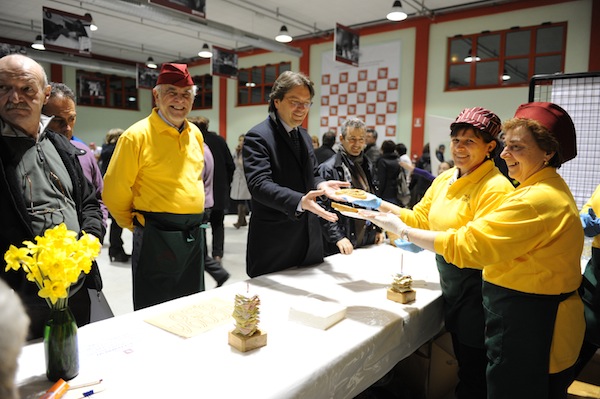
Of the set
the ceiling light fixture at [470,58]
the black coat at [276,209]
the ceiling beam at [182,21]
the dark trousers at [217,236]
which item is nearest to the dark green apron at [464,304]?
the black coat at [276,209]

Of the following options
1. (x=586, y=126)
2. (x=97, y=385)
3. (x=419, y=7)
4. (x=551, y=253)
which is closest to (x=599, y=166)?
(x=586, y=126)

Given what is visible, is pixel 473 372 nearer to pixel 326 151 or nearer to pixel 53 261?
pixel 53 261

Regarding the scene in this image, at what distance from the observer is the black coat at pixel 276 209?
2.08 meters

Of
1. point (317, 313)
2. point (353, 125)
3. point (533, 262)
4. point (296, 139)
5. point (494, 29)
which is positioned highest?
point (494, 29)

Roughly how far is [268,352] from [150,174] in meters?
1.23

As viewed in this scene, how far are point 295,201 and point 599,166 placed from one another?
2524 mm

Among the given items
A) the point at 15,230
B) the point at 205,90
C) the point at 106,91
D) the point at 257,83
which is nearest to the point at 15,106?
the point at 15,230

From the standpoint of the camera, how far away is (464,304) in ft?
5.92

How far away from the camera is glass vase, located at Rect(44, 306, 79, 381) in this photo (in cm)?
108

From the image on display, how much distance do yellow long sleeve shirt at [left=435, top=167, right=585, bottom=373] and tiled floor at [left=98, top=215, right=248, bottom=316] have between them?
3223 millimetres

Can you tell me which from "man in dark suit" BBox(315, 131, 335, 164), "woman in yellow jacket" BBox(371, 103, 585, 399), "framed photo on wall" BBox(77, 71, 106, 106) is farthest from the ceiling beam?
"woman in yellow jacket" BBox(371, 103, 585, 399)

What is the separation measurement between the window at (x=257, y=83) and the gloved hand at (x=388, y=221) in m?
11.0

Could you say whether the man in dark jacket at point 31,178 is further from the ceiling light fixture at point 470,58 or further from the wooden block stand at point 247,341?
the ceiling light fixture at point 470,58

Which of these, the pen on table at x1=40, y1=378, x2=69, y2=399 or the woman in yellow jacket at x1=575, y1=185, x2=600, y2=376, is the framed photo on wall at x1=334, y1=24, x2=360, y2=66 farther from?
the pen on table at x1=40, y1=378, x2=69, y2=399
